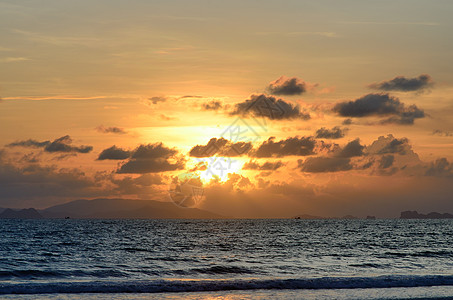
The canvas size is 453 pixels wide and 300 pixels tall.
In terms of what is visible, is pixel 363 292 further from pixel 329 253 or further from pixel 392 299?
pixel 329 253

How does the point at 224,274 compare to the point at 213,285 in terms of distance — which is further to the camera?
the point at 224,274

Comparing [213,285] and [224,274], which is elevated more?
[213,285]

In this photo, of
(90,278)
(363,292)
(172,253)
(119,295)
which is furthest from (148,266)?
(363,292)

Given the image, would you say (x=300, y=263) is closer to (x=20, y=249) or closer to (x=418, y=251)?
(x=418, y=251)

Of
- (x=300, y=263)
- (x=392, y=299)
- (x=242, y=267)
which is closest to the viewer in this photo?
(x=392, y=299)

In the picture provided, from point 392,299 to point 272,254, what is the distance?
37662mm

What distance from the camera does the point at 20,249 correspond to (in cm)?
7700

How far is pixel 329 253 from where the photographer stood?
2837 inches

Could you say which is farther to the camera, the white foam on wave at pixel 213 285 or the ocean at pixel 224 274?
the white foam on wave at pixel 213 285

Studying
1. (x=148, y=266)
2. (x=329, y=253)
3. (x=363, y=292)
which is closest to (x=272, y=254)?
A: (x=329, y=253)

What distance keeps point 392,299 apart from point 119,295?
18764mm

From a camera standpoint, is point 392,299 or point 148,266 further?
point 148,266

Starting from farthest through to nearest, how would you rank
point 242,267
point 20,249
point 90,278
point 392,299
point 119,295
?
point 20,249 → point 242,267 → point 90,278 → point 119,295 → point 392,299

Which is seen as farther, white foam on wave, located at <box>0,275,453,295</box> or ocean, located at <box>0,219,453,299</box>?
white foam on wave, located at <box>0,275,453,295</box>
